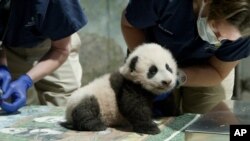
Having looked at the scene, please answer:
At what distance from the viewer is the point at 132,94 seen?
1.12 m

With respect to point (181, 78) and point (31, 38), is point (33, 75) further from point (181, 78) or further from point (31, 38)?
point (181, 78)

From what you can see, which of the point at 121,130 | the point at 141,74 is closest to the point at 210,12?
the point at 141,74

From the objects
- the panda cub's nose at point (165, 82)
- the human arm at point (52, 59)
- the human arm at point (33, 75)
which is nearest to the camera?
the panda cub's nose at point (165, 82)

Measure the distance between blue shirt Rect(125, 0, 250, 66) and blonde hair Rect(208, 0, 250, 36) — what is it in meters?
0.12

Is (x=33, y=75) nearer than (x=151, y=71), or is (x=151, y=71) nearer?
(x=151, y=71)

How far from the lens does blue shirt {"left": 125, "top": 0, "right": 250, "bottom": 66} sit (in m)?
1.29

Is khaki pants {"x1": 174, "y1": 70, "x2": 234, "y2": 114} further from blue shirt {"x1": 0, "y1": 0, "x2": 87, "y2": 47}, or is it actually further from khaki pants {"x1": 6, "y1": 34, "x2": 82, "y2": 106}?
khaki pants {"x1": 6, "y1": 34, "x2": 82, "y2": 106}

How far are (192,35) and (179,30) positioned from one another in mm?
37

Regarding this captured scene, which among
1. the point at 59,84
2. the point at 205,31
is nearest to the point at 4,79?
the point at 59,84

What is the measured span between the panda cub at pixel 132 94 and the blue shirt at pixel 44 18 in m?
0.32

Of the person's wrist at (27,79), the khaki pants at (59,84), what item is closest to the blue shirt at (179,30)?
the person's wrist at (27,79)

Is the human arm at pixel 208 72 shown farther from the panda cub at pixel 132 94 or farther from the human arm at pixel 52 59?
the human arm at pixel 52 59

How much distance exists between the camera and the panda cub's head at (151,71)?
3.64 ft

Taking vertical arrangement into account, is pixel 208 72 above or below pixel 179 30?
below
